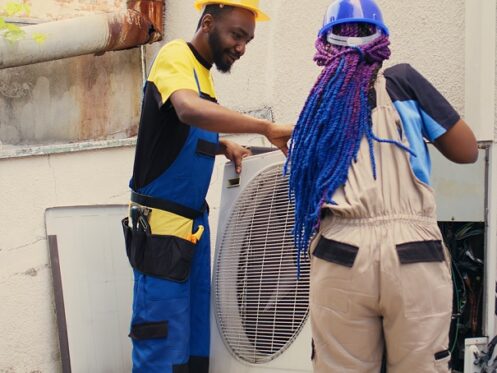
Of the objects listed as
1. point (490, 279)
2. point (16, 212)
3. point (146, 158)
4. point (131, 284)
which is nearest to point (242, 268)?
point (146, 158)

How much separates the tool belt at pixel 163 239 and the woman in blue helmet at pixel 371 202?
827 millimetres

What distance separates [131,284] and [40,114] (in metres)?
1.62

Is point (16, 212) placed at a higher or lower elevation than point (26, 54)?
lower

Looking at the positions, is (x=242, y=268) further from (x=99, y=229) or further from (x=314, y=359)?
(x=99, y=229)

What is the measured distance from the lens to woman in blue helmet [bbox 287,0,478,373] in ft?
6.48

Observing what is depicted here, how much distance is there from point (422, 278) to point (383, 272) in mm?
112

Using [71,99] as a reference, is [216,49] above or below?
above

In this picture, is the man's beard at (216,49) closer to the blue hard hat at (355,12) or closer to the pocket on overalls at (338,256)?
the blue hard hat at (355,12)

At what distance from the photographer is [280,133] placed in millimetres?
2459

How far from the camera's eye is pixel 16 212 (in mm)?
4160

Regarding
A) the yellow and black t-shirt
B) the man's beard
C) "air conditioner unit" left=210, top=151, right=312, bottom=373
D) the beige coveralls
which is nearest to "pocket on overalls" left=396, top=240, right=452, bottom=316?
the beige coveralls

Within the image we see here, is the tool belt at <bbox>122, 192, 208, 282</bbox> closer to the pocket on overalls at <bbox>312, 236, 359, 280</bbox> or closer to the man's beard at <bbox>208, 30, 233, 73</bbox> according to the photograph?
the man's beard at <bbox>208, 30, 233, 73</bbox>

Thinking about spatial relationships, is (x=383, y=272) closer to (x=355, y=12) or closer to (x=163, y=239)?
(x=355, y=12)

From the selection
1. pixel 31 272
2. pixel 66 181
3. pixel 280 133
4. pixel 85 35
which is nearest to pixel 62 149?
pixel 66 181
